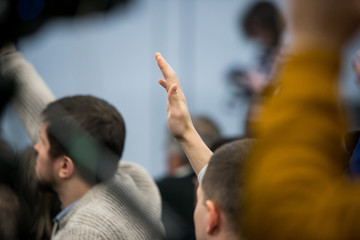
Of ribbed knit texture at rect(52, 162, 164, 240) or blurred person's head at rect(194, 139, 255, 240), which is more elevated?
blurred person's head at rect(194, 139, 255, 240)

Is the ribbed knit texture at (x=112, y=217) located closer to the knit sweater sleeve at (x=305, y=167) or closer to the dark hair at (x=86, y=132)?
the dark hair at (x=86, y=132)

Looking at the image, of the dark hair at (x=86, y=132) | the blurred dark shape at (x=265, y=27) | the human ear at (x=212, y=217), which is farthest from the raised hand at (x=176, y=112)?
the blurred dark shape at (x=265, y=27)

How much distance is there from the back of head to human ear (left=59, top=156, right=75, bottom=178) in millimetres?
780

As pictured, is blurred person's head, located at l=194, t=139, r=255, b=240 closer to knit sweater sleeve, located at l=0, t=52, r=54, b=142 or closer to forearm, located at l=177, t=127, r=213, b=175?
forearm, located at l=177, t=127, r=213, b=175

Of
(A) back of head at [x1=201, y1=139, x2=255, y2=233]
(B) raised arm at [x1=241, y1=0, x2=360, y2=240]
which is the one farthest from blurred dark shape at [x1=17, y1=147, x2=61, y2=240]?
(B) raised arm at [x1=241, y1=0, x2=360, y2=240]

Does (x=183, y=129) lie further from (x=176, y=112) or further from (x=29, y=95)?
(x=29, y=95)

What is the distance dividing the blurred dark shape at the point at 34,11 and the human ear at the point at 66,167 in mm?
417

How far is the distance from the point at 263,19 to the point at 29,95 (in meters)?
0.89

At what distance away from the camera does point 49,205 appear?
204 centimetres

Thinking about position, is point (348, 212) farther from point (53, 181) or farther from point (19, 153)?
point (19, 153)

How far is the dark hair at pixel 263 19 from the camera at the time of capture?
2.01m

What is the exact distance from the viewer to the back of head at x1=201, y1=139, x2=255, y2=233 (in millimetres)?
990

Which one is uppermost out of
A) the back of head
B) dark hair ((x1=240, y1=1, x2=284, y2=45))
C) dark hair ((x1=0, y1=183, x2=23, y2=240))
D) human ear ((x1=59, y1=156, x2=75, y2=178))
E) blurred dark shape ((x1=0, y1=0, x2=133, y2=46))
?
blurred dark shape ((x1=0, y1=0, x2=133, y2=46))

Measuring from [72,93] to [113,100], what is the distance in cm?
16
